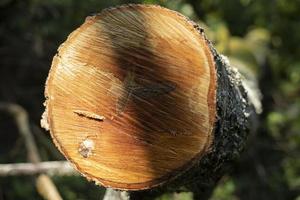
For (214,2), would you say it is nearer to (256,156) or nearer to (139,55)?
(256,156)

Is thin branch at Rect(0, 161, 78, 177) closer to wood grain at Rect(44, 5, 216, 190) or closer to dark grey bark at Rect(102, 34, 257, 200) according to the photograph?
dark grey bark at Rect(102, 34, 257, 200)

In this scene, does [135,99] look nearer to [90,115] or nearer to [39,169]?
[90,115]

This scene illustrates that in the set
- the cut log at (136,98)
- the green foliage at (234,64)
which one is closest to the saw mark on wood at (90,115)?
the cut log at (136,98)

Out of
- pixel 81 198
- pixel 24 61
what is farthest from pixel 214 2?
pixel 81 198

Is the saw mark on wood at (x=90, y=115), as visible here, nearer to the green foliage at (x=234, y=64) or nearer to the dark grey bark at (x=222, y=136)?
the dark grey bark at (x=222, y=136)

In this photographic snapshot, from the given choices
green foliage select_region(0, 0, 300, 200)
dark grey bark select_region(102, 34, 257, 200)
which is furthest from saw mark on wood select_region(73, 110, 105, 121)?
green foliage select_region(0, 0, 300, 200)

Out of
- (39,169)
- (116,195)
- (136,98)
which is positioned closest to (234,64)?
(39,169)
